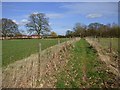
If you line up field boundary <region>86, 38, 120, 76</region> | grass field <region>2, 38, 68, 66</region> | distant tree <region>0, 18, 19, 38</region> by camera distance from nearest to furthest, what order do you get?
field boundary <region>86, 38, 120, 76</region>
grass field <region>2, 38, 68, 66</region>
distant tree <region>0, 18, 19, 38</region>

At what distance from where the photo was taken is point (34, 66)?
10.4 m

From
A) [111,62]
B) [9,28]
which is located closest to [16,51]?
[111,62]

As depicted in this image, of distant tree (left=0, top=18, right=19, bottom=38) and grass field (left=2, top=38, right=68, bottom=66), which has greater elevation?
distant tree (left=0, top=18, right=19, bottom=38)

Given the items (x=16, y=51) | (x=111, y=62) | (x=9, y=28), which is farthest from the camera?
(x=9, y=28)

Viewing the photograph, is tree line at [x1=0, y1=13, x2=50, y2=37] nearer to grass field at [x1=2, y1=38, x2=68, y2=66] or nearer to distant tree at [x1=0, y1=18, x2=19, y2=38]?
distant tree at [x1=0, y1=18, x2=19, y2=38]

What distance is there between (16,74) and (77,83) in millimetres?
2410

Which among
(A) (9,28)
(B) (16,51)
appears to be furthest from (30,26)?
(B) (16,51)

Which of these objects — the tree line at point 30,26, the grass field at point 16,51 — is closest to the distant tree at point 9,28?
the tree line at point 30,26

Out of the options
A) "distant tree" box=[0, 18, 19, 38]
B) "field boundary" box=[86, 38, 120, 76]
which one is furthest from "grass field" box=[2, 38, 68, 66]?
"distant tree" box=[0, 18, 19, 38]

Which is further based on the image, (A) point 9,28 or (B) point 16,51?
(A) point 9,28

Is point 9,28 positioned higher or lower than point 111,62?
higher

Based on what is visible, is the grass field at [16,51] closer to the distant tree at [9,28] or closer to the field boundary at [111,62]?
the field boundary at [111,62]

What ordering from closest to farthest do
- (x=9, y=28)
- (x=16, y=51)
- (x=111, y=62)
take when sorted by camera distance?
(x=111, y=62) → (x=16, y=51) → (x=9, y=28)

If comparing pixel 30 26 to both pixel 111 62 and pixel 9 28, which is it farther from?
pixel 111 62
